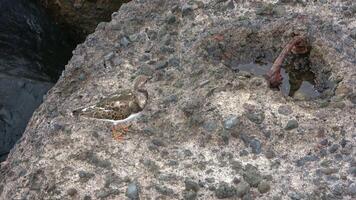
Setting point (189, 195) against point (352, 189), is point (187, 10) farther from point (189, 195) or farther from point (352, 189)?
point (352, 189)

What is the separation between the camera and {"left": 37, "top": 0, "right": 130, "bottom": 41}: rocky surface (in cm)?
905

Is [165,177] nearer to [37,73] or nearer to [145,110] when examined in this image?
[145,110]

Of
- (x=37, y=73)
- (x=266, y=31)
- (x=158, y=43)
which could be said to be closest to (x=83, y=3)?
(x=37, y=73)

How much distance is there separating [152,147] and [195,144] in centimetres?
43

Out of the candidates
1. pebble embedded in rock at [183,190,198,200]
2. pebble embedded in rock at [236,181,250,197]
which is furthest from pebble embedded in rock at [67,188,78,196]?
pebble embedded in rock at [236,181,250,197]

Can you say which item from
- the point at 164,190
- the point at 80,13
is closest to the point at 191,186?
the point at 164,190

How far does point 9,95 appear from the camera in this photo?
7492 millimetres

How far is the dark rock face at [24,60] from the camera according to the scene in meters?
7.44

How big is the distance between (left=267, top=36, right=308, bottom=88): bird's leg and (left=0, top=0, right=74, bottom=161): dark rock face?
2693 millimetres

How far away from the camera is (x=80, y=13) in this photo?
917 cm

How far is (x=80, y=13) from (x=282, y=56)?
3436 mm

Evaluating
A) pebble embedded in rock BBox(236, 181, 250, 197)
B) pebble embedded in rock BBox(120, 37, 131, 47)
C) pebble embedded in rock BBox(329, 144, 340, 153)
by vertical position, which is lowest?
pebble embedded in rock BBox(329, 144, 340, 153)

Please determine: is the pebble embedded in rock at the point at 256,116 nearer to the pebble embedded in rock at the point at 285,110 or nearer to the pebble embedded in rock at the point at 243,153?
the pebble embedded in rock at the point at 285,110

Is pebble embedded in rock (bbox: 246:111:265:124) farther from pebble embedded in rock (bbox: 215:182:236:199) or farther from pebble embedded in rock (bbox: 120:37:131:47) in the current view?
pebble embedded in rock (bbox: 120:37:131:47)
